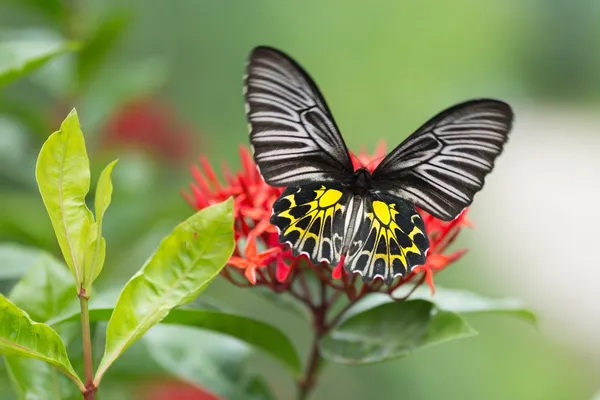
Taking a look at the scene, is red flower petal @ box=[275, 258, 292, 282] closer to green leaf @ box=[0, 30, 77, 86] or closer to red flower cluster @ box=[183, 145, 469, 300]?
red flower cluster @ box=[183, 145, 469, 300]

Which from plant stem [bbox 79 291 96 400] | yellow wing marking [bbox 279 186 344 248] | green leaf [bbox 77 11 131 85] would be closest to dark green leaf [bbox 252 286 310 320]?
yellow wing marking [bbox 279 186 344 248]

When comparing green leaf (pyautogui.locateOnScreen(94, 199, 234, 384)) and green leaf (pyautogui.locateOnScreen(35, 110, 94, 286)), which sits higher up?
green leaf (pyautogui.locateOnScreen(35, 110, 94, 286))

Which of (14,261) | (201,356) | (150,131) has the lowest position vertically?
(150,131)

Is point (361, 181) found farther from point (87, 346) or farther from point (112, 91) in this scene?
point (112, 91)

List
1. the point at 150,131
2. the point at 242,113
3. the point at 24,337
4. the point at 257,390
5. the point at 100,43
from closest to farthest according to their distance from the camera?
the point at 24,337 → the point at 257,390 → the point at 100,43 → the point at 150,131 → the point at 242,113

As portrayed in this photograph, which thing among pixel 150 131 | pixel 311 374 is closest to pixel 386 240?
pixel 311 374

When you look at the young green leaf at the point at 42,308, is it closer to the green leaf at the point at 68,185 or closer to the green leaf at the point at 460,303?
the green leaf at the point at 68,185

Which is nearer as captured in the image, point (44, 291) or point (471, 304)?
point (44, 291)
